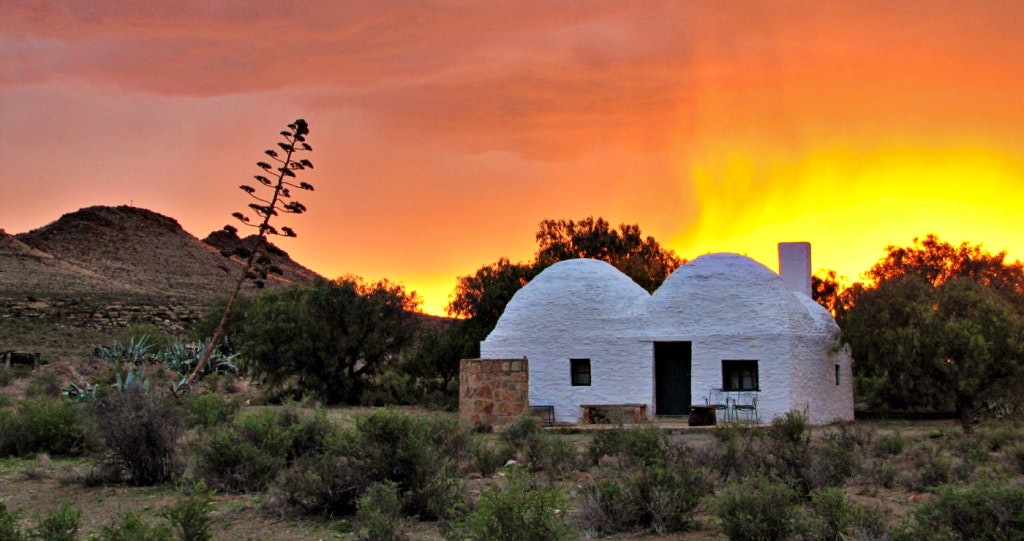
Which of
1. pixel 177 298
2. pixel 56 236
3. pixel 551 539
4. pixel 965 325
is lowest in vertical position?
pixel 551 539

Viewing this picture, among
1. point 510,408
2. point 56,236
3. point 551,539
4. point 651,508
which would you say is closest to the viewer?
point 551,539

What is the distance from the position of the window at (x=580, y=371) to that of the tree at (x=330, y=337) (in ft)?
28.9

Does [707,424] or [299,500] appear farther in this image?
[707,424]

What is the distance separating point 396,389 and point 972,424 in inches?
646

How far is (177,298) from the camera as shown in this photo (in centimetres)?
5741

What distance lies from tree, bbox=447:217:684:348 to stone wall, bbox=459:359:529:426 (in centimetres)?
774

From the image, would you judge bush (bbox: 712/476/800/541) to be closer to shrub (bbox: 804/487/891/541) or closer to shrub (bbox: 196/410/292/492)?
shrub (bbox: 804/487/891/541)

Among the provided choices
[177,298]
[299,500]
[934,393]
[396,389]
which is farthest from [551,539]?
[177,298]

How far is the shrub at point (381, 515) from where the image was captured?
28.6 ft

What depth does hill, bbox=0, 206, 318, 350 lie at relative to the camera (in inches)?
1864

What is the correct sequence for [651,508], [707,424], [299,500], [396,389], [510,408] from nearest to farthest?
[651,508], [299,500], [707,424], [510,408], [396,389]

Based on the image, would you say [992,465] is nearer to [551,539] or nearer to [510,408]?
[551,539]

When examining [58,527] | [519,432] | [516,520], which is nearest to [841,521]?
[516,520]

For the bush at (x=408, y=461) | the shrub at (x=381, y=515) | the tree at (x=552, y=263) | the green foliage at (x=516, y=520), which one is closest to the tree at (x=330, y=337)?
the tree at (x=552, y=263)
